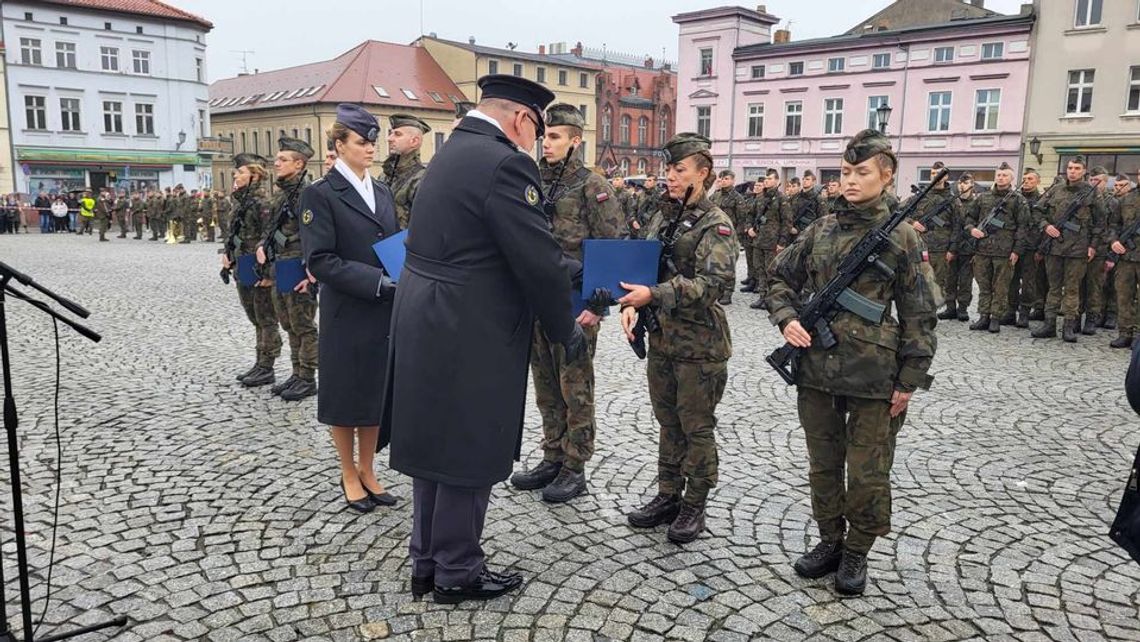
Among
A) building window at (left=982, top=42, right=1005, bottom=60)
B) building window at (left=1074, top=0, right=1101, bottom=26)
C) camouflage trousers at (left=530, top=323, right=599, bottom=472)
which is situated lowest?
camouflage trousers at (left=530, top=323, right=599, bottom=472)

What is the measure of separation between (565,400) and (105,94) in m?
50.4

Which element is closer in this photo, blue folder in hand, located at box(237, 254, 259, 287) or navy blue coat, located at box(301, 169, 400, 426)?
navy blue coat, located at box(301, 169, 400, 426)

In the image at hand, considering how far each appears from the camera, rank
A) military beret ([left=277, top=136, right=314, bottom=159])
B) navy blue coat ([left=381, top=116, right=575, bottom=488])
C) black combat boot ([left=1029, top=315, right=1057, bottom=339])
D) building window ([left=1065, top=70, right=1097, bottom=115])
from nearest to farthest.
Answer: navy blue coat ([left=381, top=116, right=575, bottom=488]) < military beret ([left=277, top=136, right=314, bottom=159]) < black combat boot ([left=1029, top=315, right=1057, bottom=339]) < building window ([left=1065, top=70, right=1097, bottom=115])

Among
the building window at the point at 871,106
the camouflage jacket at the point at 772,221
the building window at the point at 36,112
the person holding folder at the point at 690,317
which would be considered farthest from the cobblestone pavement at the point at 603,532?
the building window at the point at 36,112

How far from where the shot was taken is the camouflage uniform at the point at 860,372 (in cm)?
364

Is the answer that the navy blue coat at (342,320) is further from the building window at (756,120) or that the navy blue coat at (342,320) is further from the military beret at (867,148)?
the building window at (756,120)

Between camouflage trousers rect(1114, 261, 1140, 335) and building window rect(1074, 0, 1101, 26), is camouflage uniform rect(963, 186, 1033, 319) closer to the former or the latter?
camouflage trousers rect(1114, 261, 1140, 335)

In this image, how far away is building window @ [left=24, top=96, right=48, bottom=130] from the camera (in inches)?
1714

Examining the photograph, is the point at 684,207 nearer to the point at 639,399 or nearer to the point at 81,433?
the point at 639,399

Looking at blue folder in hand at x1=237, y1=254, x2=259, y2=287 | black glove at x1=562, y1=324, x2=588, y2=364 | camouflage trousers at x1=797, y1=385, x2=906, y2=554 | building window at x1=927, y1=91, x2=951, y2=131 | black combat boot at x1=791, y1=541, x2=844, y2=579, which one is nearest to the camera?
black glove at x1=562, y1=324, x2=588, y2=364

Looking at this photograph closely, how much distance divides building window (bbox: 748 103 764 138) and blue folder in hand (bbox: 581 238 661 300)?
139 ft

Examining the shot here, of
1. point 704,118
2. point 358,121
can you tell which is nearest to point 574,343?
point 358,121

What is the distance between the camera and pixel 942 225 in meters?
12.2

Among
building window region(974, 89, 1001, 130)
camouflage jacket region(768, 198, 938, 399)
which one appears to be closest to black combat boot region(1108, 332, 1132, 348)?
camouflage jacket region(768, 198, 938, 399)
